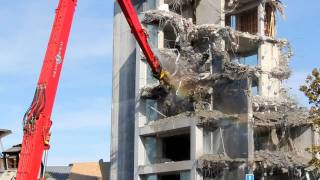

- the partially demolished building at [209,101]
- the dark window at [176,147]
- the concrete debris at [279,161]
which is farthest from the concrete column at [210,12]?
the concrete debris at [279,161]

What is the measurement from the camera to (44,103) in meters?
25.9

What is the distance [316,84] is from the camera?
30609mm

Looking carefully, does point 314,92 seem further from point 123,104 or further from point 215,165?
point 123,104

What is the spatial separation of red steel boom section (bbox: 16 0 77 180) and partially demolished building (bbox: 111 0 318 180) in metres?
16.7

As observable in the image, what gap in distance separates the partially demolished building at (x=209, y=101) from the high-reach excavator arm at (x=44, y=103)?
54.8ft

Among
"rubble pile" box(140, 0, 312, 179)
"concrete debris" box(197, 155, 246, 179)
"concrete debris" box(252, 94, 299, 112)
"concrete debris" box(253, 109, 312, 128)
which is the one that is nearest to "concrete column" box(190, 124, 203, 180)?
"rubble pile" box(140, 0, 312, 179)

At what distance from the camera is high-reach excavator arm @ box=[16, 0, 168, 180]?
81.2 feet

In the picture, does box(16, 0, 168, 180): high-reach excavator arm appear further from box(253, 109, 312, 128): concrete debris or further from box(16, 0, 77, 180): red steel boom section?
box(253, 109, 312, 128): concrete debris

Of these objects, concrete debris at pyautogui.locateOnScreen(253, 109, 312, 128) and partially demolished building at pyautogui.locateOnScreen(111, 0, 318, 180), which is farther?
concrete debris at pyautogui.locateOnScreen(253, 109, 312, 128)

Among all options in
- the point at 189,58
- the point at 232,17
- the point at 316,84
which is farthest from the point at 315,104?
the point at 232,17

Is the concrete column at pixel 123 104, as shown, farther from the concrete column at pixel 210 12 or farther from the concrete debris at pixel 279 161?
the concrete debris at pixel 279 161

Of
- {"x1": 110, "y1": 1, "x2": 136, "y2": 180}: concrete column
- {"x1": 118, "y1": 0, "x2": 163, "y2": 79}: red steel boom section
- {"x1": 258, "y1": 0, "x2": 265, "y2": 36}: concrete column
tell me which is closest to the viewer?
{"x1": 118, "y1": 0, "x2": 163, "y2": 79}: red steel boom section

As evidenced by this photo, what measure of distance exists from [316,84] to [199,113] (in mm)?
13414

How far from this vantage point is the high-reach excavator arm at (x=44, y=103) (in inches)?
974
